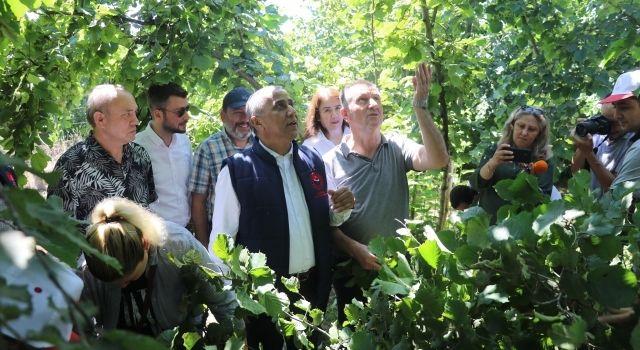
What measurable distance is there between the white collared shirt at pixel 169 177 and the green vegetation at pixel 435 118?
0.61 meters

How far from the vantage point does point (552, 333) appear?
1049 mm

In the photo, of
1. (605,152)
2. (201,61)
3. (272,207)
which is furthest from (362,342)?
(201,61)

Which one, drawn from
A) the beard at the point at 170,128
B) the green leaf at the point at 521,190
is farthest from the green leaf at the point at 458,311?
the beard at the point at 170,128

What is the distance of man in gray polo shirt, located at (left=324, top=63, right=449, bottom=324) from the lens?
274 cm

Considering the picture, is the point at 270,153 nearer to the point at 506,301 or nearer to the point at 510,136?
the point at 510,136

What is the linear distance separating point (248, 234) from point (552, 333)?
1686 millimetres

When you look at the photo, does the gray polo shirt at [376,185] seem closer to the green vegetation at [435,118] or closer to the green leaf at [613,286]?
the green vegetation at [435,118]

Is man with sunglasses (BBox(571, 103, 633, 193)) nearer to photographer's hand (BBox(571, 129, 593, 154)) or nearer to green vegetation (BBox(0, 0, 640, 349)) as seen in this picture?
photographer's hand (BBox(571, 129, 593, 154))

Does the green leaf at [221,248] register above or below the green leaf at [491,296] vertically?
above

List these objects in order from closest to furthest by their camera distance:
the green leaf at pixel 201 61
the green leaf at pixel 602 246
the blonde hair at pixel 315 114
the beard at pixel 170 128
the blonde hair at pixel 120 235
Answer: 1. the green leaf at pixel 602 246
2. the blonde hair at pixel 120 235
3. the beard at pixel 170 128
4. the blonde hair at pixel 315 114
5. the green leaf at pixel 201 61

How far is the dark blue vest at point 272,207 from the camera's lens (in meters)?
2.57

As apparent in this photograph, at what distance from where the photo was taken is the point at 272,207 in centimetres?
258

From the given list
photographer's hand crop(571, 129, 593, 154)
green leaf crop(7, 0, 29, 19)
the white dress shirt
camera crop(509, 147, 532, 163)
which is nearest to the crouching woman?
green leaf crop(7, 0, 29, 19)

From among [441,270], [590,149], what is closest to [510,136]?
[590,149]
